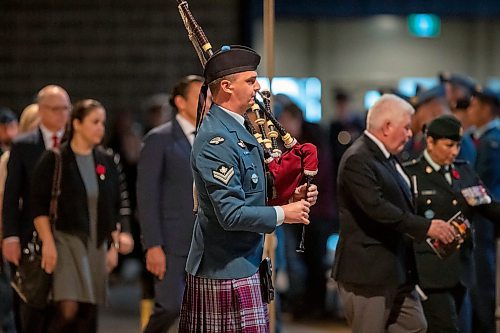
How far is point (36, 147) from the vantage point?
740cm

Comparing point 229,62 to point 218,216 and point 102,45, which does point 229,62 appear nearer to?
point 218,216

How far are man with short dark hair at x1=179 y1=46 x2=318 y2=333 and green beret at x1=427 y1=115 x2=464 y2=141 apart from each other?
5.51 ft

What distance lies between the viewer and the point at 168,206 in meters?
6.94

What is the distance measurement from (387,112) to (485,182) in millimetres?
2256

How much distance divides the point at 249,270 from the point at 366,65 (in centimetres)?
1267

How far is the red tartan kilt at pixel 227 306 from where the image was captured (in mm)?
5176

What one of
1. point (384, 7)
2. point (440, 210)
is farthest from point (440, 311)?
point (384, 7)

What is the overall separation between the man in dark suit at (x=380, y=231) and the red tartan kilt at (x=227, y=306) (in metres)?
1.16

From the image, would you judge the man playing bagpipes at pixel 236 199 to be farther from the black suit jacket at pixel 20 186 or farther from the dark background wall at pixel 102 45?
the dark background wall at pixel 102 45

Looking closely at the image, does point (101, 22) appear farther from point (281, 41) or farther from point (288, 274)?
point (281, 41)

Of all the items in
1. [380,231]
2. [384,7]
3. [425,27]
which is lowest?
[380,231]

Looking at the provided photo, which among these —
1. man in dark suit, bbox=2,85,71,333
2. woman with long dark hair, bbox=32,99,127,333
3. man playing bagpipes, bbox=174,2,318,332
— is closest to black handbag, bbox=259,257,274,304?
man playing bagpipes, bbox=174,2,318,332

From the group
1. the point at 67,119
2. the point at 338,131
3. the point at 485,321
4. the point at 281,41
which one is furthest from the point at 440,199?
the point at 281,41

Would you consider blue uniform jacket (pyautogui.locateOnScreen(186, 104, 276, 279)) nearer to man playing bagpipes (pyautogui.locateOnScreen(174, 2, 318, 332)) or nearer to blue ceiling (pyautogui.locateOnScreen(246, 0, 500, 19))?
man playing bagpipes (pyautogui.locateOnScreen(174, 2, 318, 332))
